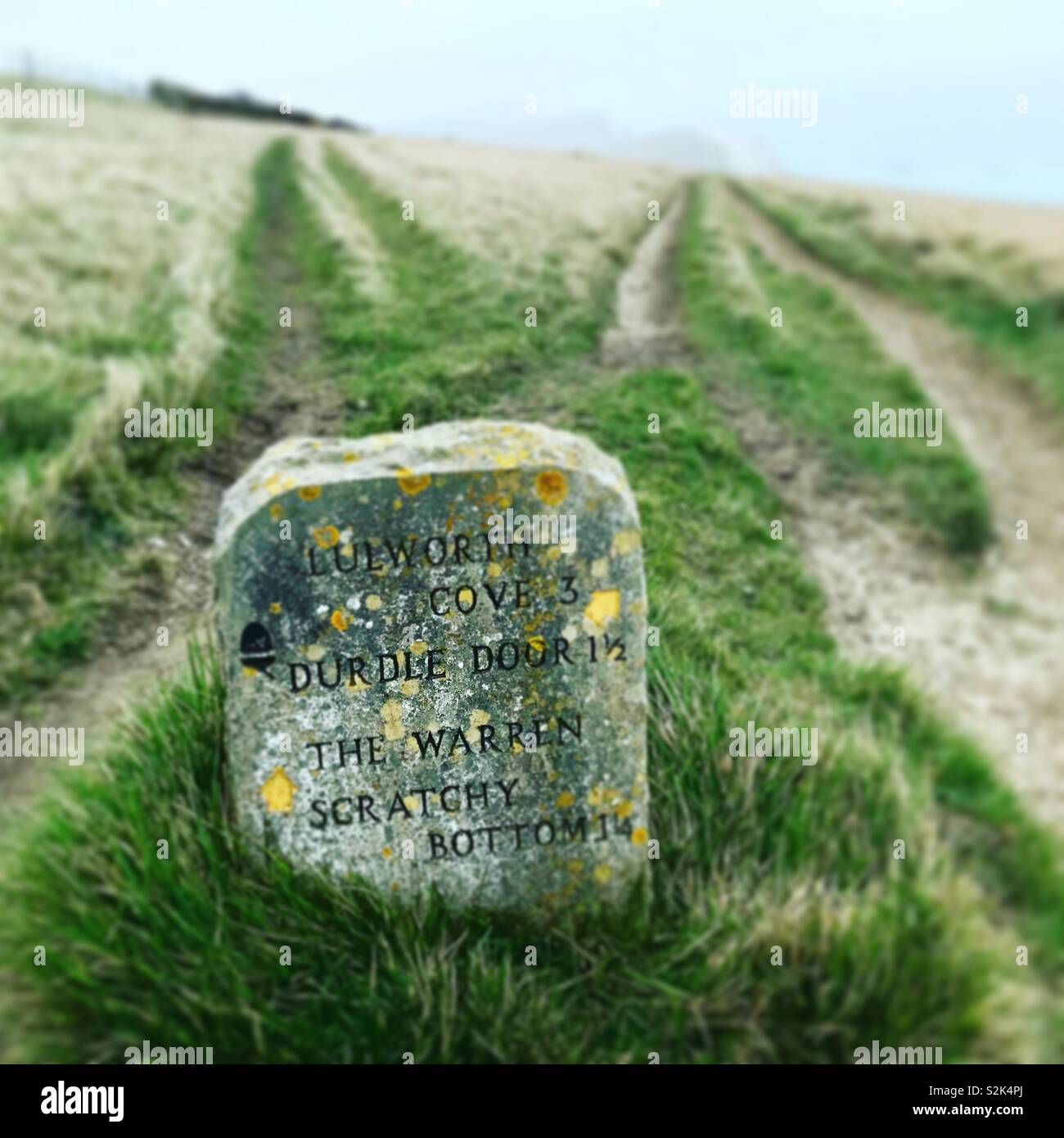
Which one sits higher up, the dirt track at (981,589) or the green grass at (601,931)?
the dirt track at (981,589)

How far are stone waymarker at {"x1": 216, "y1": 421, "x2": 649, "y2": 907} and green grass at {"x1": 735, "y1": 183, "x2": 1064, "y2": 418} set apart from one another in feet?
30.6

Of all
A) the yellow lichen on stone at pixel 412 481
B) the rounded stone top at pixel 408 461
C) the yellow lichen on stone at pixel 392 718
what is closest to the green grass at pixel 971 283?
the rounded stone top at pixel 408 461

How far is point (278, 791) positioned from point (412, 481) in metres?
1.29

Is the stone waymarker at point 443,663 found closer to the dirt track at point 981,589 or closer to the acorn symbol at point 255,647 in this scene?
the acorn symbol at point 255,647

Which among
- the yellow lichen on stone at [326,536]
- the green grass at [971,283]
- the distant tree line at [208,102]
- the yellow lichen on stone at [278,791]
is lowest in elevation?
the yellow lichen on stone at [278,791]

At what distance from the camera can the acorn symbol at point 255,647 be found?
11.4 feet

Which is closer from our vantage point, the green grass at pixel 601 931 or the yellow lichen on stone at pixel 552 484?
the green grass at pixel 601 931

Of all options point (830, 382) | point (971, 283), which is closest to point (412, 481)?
point (830, 382)

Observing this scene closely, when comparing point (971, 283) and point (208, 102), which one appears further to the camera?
point (208, 102)

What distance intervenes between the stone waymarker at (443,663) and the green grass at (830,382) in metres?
5.08

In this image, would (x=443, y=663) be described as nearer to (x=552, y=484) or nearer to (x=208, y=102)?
(x=552, y=484)

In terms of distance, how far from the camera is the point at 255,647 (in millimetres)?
3494

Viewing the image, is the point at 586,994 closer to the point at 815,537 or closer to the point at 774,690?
the point at 774,690

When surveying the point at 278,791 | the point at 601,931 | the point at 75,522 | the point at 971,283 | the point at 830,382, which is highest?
the point at 971,283
